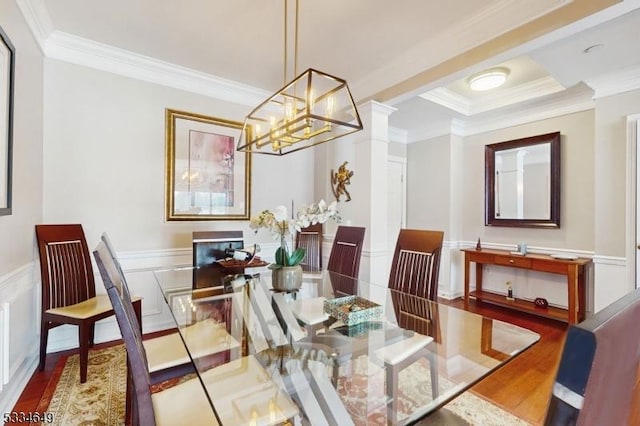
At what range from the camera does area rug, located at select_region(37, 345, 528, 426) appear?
1.14m

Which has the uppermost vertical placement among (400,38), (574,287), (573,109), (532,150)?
(400,38)

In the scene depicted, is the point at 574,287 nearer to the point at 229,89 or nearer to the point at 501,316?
the point at 501,316

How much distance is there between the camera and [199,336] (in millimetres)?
1534

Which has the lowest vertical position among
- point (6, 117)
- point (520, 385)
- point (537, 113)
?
point (520, 385)

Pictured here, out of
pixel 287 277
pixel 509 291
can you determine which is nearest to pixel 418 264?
pixel 287 277

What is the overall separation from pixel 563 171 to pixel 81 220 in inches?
202

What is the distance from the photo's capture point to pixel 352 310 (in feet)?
5.28

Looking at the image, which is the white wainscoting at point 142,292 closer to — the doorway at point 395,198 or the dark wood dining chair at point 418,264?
the doorway at point 395,198

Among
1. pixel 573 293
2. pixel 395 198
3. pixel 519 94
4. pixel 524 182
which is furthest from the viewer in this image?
pixel 395 198

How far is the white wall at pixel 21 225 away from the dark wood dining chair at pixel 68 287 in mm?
105

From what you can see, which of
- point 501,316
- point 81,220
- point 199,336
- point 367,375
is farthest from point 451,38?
point 81,220

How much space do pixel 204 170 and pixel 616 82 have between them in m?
4.22

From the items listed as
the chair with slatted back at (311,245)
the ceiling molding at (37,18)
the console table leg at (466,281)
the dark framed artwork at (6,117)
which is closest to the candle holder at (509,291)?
the console table leg at (466,281)

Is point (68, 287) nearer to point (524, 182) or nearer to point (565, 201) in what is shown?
point (524, 182)
